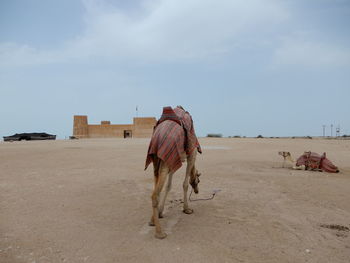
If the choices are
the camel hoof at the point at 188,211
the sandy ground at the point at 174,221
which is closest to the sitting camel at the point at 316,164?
the sandy ground at the point at 174,221

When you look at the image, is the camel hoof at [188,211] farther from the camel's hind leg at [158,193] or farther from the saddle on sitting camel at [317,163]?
the saddle on sitting camel at [317,163]

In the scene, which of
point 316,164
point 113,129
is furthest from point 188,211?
point 113,129

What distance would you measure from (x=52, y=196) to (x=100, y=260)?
145 inches

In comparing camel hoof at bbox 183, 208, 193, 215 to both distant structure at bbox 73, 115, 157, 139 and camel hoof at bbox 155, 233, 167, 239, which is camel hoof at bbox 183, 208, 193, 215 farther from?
distant structure at bbox 73, 115, 157, 139

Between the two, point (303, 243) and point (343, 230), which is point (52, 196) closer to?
point (303, 243)

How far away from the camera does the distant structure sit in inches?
1789

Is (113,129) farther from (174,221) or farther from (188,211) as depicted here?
(174,221)

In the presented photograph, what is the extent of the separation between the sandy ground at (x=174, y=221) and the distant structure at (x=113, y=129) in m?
36.5

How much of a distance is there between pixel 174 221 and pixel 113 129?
42.6 meters

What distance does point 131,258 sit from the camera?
3.86 m

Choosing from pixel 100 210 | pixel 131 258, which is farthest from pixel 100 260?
pixel 100 210

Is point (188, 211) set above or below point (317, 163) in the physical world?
below

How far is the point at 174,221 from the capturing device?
535 cm

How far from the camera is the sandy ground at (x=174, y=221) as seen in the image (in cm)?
401
